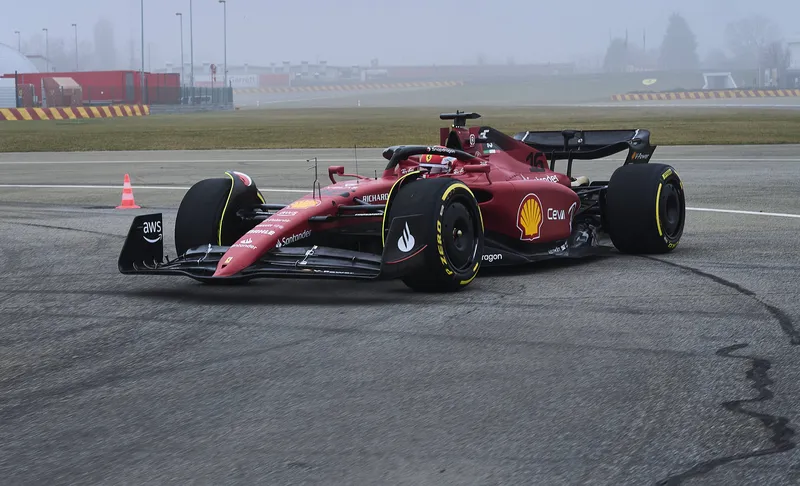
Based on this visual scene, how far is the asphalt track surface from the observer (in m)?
3.96

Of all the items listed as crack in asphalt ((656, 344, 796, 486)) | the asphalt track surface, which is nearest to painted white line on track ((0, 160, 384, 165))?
the asphalt track surface

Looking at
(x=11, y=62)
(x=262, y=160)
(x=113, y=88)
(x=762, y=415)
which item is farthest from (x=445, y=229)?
(x=11, y=62)

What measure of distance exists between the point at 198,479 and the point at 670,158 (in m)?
18.7

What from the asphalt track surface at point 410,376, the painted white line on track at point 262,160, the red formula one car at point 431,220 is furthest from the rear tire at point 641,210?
the painted white line on track at point 262,160

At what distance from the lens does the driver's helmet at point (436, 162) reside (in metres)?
8.56

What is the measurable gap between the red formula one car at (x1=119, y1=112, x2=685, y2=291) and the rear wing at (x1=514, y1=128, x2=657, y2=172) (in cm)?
2

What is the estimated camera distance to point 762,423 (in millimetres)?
4359

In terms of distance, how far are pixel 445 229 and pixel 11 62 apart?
95.5 metres

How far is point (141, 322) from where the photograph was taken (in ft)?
21.5

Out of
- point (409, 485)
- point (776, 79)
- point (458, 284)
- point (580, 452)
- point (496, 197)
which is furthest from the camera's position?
point (776, 79)

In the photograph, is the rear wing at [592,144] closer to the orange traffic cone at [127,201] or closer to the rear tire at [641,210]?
the rear tire at [641,210]

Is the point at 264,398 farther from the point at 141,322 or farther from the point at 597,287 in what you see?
the point at 597,287

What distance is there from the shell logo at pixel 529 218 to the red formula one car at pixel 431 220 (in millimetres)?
11

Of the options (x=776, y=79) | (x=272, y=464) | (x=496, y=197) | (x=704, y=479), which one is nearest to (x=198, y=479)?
(x=272, y=464)
